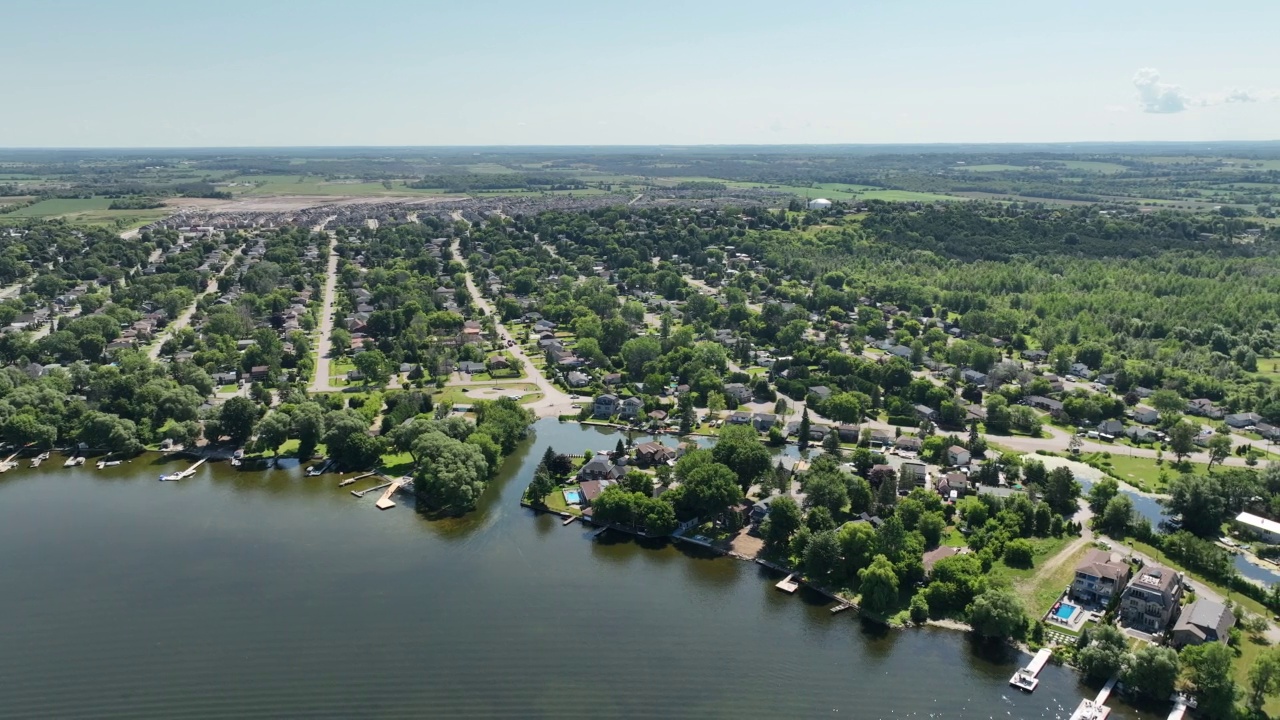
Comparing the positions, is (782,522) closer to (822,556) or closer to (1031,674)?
(822,556)

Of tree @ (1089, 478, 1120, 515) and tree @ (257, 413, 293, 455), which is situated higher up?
tree @ (257, 413, 293, 455)

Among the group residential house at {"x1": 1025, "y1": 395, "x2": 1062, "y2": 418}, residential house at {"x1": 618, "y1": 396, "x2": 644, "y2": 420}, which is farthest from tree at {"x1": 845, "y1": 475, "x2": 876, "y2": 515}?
residential house at {"x1": 1025, "y1": 395, "x2": 1062, "y2": 418}

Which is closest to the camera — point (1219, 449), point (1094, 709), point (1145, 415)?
point (1094, 709)

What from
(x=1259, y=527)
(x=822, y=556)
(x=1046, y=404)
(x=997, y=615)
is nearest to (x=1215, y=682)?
(x=997, y=615)

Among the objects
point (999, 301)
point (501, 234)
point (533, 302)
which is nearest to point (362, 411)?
point (533, 302)

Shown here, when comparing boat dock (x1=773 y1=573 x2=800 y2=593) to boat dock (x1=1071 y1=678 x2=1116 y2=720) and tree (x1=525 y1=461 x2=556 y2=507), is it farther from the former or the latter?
tree (x1=525 y1=461 x2=556 y2=507)

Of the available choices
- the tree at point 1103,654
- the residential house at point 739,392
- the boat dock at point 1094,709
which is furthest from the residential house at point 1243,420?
the boat dock at point 1094,709
